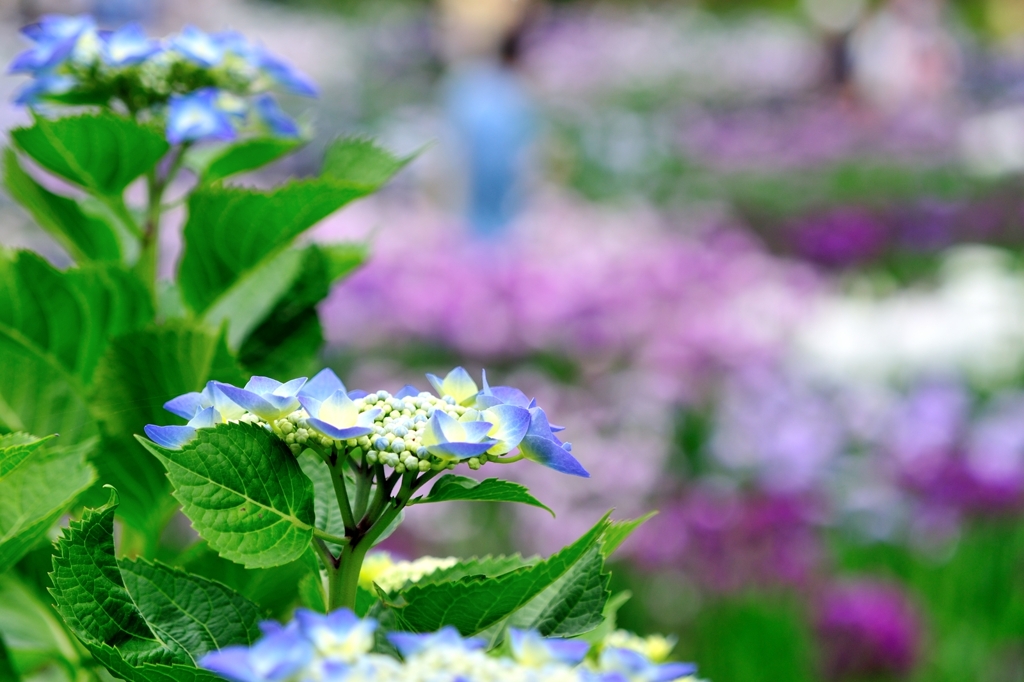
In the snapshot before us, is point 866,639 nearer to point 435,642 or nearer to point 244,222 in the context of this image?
point 244,222

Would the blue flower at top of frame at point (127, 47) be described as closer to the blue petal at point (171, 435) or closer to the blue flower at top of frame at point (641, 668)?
the blue petal at point (171, 435)

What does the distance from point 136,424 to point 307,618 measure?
0.36 meters

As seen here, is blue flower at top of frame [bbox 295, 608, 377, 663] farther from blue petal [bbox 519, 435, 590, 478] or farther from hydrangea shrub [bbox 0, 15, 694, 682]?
blue petal [bbox 519, 435, 590, 478]

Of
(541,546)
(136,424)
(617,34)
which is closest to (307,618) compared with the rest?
(136,424)

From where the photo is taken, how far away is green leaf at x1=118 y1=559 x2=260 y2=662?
534 millimetres

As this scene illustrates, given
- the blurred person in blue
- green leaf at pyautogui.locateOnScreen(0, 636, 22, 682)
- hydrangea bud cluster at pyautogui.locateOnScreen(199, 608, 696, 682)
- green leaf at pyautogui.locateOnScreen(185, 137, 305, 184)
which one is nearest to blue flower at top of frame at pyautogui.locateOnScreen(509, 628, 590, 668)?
hydrangea bud cluster at pyautogui.locateOnScreen(199, 608, 696, 682)

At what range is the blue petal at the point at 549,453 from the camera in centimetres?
51

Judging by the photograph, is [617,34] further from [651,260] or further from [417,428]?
[417,428]

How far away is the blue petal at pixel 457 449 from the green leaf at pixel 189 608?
13cm

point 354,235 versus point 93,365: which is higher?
point 93,365

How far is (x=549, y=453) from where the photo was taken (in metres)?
0.51

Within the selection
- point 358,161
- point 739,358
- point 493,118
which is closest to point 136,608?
point 358,161

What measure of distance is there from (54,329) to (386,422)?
36 cm

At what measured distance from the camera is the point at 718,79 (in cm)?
1241
